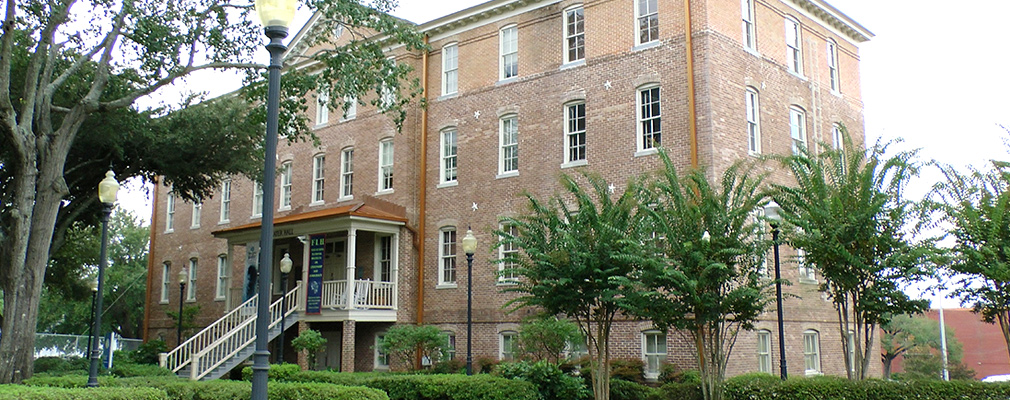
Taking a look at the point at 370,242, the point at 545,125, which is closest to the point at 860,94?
the point at 545,125

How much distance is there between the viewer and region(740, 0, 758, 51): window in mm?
23006

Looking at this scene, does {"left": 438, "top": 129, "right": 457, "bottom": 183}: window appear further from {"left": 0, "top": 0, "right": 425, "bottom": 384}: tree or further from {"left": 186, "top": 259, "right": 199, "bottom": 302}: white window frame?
{"left": 186, "top": 259, "right": 199, "bottom": 302}: white window frame

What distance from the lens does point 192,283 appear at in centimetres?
3516

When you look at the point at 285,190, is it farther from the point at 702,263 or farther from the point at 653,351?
the point at 702,263

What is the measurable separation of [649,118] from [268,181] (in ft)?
49.0


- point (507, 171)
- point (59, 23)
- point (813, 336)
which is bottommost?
point (813, 336)

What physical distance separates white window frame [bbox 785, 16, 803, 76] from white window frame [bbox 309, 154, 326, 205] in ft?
50.2

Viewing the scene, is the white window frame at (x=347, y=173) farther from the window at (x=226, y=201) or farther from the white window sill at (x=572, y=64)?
the white window sill at (x=572, y=64)

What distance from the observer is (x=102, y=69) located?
63.1 feet

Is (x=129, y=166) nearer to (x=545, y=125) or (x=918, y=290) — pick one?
(x=545, y=125)

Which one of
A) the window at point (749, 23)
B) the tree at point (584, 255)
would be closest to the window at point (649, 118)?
the window at point (749, 23)

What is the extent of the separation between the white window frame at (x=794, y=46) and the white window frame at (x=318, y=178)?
1531 cm

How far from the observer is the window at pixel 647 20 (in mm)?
22234

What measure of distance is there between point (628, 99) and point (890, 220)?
323 inches
